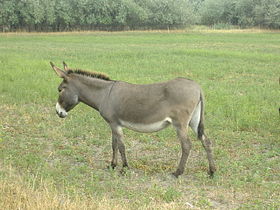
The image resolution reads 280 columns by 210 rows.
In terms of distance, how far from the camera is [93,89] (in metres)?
7.91

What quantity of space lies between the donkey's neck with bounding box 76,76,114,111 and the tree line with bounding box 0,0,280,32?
53796 millimetres

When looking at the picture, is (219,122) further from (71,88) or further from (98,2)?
(98,2)

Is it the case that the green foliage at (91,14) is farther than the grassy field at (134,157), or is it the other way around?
the green foliage at (91,14)

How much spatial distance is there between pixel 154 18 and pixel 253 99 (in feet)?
198

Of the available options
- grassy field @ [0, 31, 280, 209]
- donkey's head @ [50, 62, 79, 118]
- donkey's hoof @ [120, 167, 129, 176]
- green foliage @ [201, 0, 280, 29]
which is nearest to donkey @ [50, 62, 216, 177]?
donkey's head @ [50, 62, 79, 118]

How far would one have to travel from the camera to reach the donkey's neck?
7.82 metres

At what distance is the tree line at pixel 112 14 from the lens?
59812mm

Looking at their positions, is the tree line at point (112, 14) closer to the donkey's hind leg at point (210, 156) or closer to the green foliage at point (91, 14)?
the green foliage at point (91, 14)

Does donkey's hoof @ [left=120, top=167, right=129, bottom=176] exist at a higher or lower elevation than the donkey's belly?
lower

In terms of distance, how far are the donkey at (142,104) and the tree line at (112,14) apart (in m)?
53.8

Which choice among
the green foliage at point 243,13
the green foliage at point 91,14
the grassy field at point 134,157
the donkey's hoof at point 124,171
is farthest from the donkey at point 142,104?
the green foliage at point 243,13

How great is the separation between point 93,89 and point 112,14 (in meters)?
63.8

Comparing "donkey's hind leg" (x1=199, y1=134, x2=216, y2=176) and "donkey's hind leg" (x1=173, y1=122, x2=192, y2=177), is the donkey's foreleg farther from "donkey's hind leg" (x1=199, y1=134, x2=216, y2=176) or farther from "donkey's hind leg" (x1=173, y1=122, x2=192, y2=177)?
"donkey's hind leg" (x1=199, y1=134, x2=216, y2=176)

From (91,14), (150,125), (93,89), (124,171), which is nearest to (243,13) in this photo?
(91,14)
